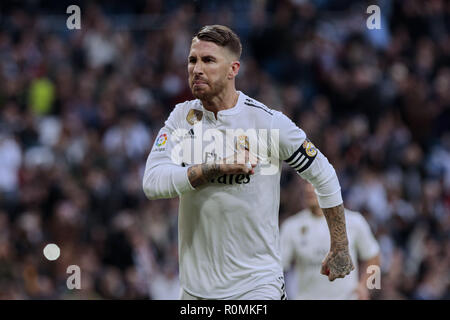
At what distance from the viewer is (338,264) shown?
5781 millimetres

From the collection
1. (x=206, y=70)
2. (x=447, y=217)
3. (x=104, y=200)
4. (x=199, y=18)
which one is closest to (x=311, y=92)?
(x=199, y=18)

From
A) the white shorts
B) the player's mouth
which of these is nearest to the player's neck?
the player's mouth

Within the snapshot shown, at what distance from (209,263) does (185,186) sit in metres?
0.58

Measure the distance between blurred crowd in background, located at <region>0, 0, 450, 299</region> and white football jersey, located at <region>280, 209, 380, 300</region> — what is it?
2.18 metres

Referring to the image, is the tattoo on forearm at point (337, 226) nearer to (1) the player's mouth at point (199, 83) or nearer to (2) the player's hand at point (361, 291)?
(1) the player's mouth at point (199, 83)

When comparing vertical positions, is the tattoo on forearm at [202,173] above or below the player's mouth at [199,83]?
below

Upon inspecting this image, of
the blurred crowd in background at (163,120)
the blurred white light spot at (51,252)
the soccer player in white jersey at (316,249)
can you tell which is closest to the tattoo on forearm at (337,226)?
the soccer player in white jersey at (316,249)

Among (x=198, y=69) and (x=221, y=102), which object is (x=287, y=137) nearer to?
(x=221, y=102)

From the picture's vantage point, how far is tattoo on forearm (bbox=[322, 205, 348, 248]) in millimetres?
5820

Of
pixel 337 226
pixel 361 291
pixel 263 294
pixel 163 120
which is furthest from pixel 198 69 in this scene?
pixel 163 120

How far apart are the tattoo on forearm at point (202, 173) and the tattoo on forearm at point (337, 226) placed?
954mm

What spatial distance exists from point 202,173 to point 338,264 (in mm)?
1172

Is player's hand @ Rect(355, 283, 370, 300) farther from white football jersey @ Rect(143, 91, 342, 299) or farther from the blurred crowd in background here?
the blurred crowd in background

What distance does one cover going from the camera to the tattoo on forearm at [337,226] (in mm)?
5820
